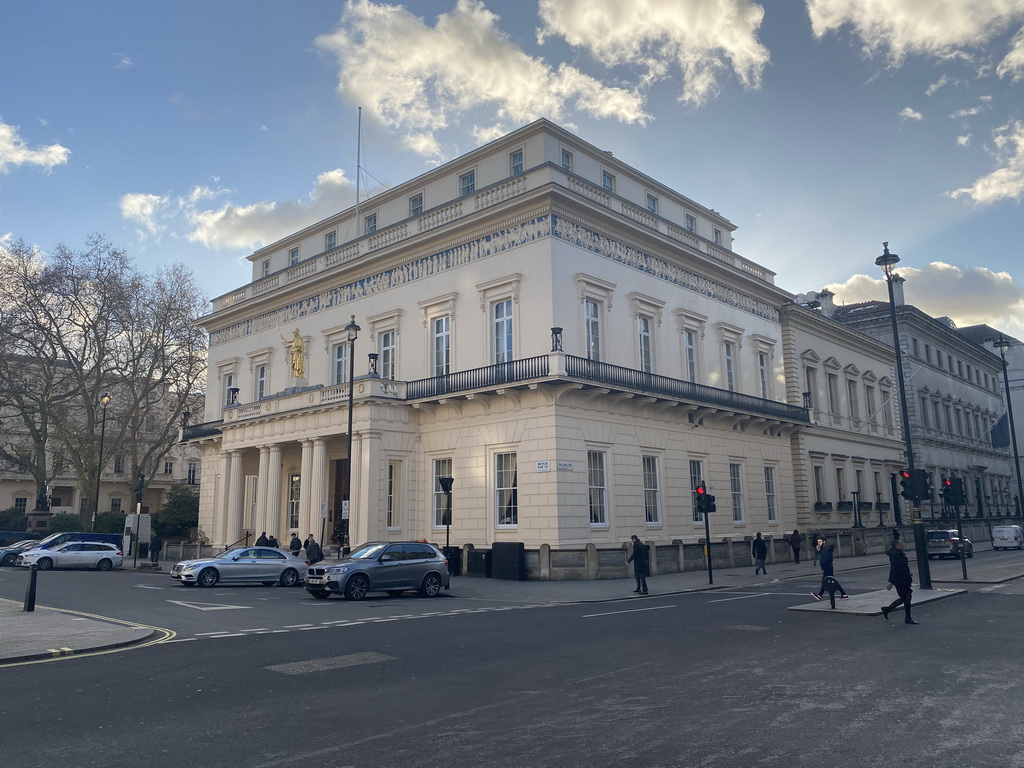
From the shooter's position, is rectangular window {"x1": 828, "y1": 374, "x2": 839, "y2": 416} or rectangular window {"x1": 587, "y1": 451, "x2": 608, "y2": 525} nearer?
rectangular window {"x1": 587, "y1": 451, "x2": 608, "y2": 525}

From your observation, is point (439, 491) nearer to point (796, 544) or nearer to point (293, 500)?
point (293, 500)

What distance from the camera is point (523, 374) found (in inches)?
1074

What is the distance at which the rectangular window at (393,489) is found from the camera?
3048cm

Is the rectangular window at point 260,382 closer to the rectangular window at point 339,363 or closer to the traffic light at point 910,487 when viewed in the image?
the rectangular window at point 339,363

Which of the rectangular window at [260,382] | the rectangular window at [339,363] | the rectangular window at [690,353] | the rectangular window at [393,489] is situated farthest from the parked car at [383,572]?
the rectangular window at [260,382]

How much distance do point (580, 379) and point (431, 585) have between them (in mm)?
9180

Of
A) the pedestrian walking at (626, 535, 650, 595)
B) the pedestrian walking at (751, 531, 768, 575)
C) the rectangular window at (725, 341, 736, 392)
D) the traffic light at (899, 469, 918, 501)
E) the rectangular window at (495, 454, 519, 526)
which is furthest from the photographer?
the rectangular window at (725, 341, 736, 392)

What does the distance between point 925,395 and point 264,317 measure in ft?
155

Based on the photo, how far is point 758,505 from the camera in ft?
119

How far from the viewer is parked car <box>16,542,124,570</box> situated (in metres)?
32.8

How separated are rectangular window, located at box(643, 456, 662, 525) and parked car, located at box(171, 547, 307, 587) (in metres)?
13.3

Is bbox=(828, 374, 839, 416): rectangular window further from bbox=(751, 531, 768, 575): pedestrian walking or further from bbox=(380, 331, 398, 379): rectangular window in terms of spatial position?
bbox=(380, 331, 398, 379): rectangular window

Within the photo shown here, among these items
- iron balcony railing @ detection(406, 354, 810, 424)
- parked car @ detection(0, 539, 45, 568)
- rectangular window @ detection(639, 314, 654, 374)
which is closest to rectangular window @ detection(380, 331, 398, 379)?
iron balcony railing @ detection(406, 354, 810, 424)

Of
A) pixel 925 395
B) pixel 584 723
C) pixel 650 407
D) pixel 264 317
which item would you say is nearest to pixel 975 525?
A: pixel 925 395
